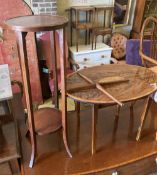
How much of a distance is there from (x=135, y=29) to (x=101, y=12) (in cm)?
67

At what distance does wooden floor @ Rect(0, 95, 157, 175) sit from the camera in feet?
4.15

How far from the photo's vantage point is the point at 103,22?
3.32 meters

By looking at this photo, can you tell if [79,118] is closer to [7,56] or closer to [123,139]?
[123,139]

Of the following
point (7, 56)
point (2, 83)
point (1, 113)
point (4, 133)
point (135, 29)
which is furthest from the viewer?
point (135, 29)

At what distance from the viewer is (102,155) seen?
1.35 meters

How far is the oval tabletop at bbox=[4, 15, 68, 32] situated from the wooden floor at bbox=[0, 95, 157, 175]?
70 cm

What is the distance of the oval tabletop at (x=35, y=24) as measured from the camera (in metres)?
0.92

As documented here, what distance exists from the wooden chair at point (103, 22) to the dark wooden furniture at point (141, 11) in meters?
0.46

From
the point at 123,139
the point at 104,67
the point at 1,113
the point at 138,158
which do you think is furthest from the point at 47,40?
the point at 138,158

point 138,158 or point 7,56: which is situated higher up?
point 7,56

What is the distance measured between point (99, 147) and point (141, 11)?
8.56 ft

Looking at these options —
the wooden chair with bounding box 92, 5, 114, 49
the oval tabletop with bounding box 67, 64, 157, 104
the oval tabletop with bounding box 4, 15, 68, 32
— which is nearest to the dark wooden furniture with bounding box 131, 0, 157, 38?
the wooden chair with bounding box 92, 5, 114, 49

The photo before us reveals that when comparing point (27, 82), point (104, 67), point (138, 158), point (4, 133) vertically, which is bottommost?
point (138, 158)

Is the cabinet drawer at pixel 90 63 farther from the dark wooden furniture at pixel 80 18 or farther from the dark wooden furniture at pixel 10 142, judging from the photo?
the dark wooden furniture at pixel 10 142
